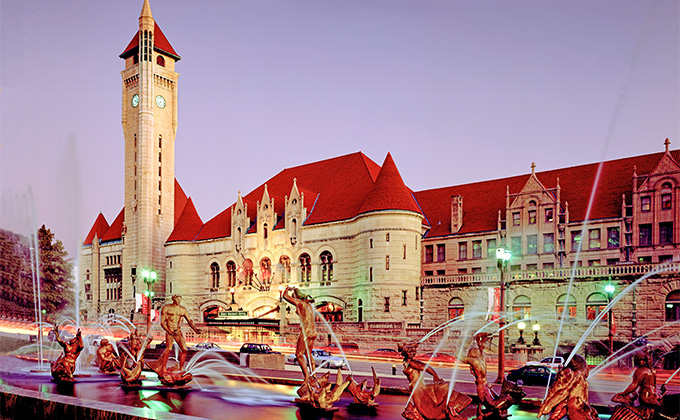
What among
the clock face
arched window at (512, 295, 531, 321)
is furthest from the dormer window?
the clock face

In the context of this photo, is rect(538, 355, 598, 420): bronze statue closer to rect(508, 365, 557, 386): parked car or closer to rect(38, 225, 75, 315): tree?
rect(508, 365, 557, 386): parked car

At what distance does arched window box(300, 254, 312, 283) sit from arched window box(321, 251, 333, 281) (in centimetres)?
136

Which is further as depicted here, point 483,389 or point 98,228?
point 98,228

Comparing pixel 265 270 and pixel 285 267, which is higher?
pixel 285 267

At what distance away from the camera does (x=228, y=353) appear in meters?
24.3

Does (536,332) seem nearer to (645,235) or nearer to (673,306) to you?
(673,306)

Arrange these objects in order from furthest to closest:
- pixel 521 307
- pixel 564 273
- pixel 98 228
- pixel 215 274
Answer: pixel 98 228, pixel 215 274, pixel 521 307, pixel 564 273

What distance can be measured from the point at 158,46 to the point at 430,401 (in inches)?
2757

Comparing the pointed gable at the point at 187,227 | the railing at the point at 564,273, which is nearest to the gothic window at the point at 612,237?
the railing at the point at 564,273

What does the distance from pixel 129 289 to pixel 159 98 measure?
22.2 meters

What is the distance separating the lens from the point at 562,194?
49.3 meters

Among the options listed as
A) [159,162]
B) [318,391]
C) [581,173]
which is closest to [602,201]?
[581,173]

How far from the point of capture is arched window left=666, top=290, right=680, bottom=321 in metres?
38.5

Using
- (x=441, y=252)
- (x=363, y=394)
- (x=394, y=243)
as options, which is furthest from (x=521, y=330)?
(x=363, y=394)
